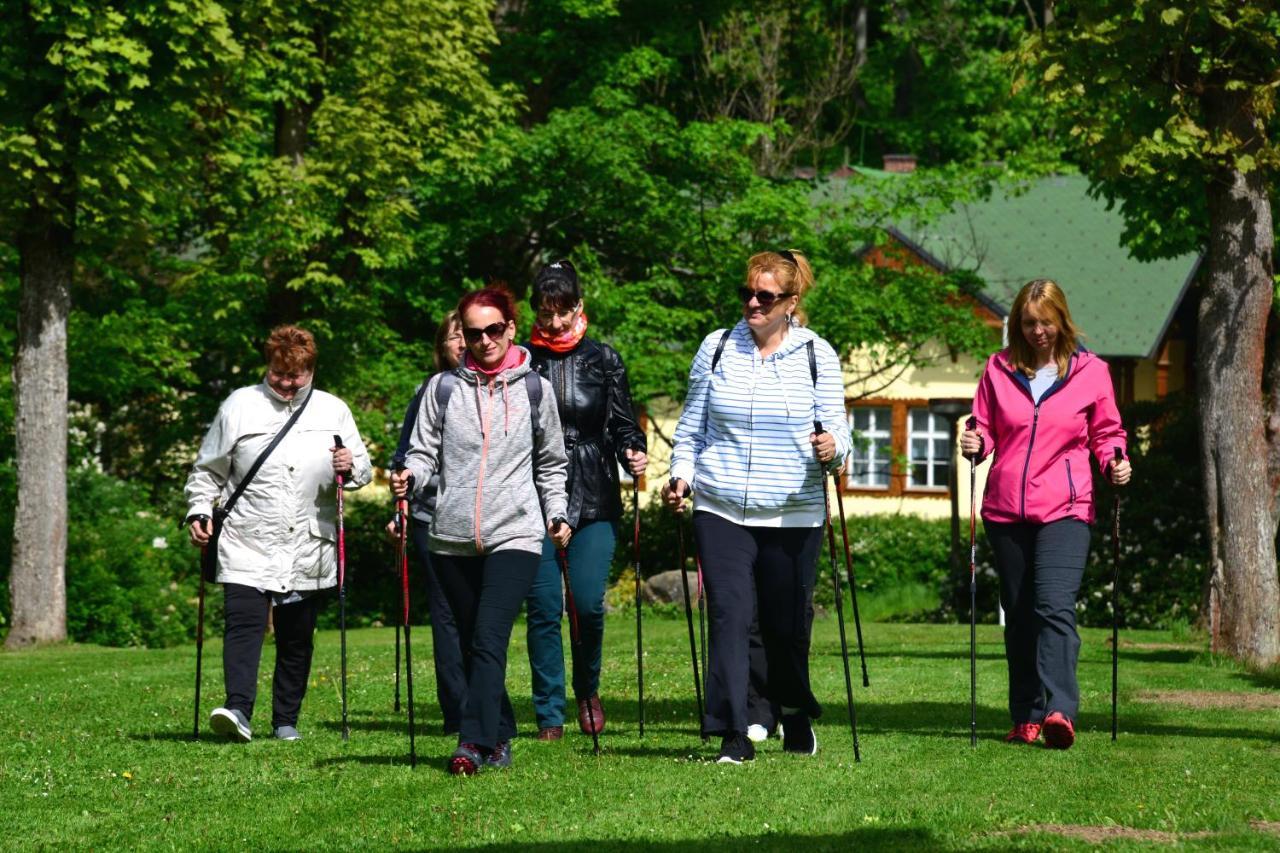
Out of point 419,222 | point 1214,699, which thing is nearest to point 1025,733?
point 1214,699

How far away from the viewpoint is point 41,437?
2006 centimetres

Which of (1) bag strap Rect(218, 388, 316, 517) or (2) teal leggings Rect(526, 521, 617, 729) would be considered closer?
(2) teal leggings Rect(526, 521, 617, 729)

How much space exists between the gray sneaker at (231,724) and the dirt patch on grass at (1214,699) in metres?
5.32

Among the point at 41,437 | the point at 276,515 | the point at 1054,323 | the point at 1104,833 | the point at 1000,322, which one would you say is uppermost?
the point at 1000,322

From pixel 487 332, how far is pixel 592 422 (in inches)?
52.4

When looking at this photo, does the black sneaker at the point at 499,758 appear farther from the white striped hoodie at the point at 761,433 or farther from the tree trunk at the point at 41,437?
the tree trunk at the point at 41,437

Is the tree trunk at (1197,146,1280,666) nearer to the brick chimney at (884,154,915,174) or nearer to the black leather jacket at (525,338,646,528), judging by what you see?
the black leather jacket at (525,338,646,528)

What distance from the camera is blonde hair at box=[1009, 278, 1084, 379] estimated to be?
923cm

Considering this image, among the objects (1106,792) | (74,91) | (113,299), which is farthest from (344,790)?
(113,299)

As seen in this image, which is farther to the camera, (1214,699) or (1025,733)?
(1214,699)

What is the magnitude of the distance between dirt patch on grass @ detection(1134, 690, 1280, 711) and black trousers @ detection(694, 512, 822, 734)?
146 inches

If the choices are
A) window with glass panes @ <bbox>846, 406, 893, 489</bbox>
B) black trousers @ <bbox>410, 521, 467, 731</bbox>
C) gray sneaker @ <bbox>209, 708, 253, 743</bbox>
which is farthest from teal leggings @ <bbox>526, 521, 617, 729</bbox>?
window with glass panes @ <bbox>846, 406, 893, 489</bbox>

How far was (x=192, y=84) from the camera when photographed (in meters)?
18.8

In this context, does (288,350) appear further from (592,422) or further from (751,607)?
(751,607)
